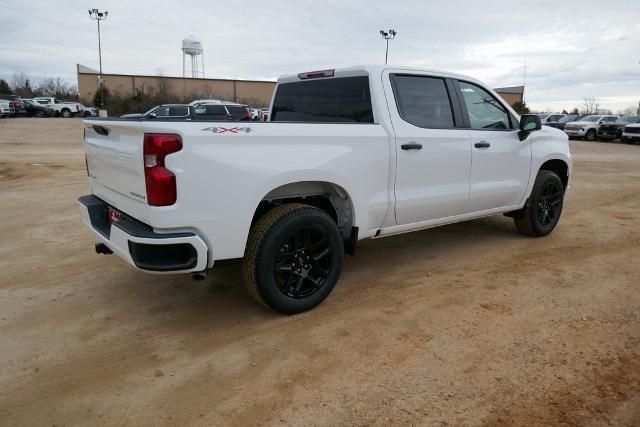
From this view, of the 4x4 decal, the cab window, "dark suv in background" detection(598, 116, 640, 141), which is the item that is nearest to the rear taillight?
the 4x4 decal

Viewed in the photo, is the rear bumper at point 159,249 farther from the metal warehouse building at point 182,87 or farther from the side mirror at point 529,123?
the metal warehouse building at point 182,87

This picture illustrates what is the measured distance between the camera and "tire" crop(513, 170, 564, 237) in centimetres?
582

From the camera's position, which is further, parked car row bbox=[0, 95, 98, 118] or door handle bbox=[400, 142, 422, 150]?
parked car row bbox=[0, 95, 98, 118]

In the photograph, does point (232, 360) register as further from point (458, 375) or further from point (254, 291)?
point (458, 375)

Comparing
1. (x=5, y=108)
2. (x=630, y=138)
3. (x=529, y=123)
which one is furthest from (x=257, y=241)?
(x=5, y=108)

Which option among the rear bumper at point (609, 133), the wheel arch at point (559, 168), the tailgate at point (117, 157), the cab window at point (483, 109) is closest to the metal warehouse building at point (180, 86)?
the rear bumper at point (609, 133)

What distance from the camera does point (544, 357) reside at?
322 centimetres

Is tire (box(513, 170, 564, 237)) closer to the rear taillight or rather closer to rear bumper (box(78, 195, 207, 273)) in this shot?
rear bumper (box(78, 195, 207, 273))

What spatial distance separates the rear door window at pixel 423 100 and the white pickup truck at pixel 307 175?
1cm

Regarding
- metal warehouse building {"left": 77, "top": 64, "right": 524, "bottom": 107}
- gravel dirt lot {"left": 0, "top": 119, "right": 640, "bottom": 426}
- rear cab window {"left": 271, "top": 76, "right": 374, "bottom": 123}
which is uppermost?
metal warehouse building {"left": 77, "top": 64, "right": 524, "bottom": 107}

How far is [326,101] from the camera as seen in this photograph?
4.64 m

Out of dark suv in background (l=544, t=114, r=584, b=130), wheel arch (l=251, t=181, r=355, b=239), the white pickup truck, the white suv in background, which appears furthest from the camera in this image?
dark suv in background (l=544, t=114, r=584, b=130)

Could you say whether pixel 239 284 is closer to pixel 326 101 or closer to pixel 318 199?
pixel 318 199

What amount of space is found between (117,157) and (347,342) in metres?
2.03
